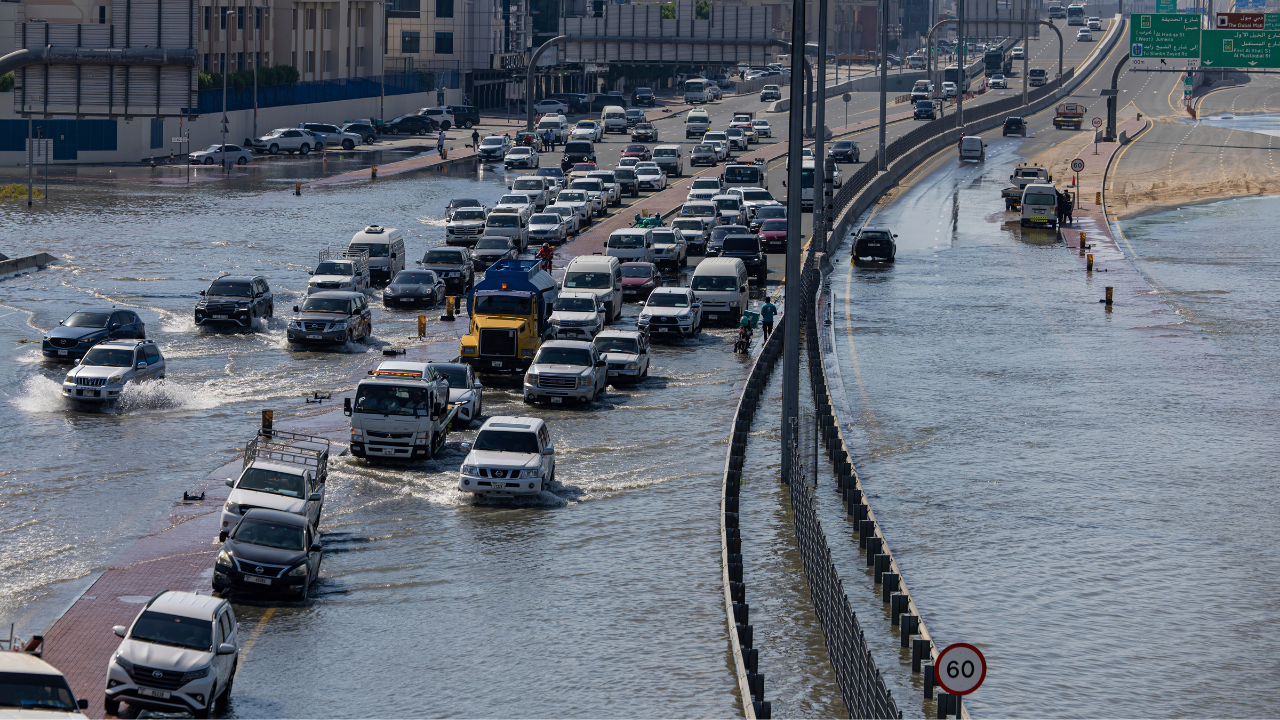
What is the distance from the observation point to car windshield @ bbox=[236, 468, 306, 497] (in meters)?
28.8

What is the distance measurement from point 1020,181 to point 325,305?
158 feet

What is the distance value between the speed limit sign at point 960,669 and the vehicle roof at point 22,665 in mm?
9668

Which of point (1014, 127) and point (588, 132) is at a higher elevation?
point (1014, 127)

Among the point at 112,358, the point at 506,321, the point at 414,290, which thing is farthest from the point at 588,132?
the point at 112,358

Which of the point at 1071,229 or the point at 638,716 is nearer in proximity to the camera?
the point at 638,716

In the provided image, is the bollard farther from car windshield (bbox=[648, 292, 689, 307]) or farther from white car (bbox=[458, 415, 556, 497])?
car windshield (bbox=[648, 292, 689, 307])

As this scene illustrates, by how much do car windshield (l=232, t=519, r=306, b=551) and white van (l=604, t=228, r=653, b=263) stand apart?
3414 centimetres

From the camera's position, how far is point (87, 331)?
43.9 metres

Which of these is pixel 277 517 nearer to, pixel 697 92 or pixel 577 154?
pixel 577 154

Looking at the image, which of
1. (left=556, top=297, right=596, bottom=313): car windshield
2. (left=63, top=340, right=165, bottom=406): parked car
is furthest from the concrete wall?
(left=63, top=340, right=165, bottom=406): parked car

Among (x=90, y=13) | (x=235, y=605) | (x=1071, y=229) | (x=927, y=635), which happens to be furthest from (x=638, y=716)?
(x=90, y=13)

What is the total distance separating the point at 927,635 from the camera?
2450cm

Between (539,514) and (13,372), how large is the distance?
1746 cm

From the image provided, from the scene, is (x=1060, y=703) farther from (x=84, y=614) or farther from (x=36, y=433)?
(x=36, y=433)
